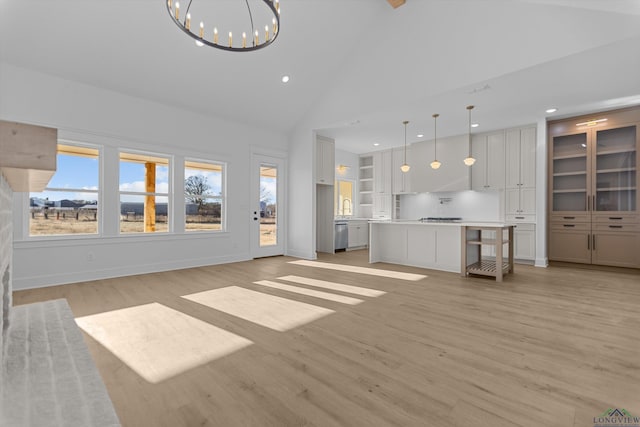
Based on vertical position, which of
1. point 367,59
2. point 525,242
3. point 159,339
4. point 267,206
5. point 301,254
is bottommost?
point 159,339

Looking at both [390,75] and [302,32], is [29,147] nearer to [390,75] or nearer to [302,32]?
[302,32]

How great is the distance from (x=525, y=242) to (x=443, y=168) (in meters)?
2.33

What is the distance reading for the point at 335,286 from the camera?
424 centimetres

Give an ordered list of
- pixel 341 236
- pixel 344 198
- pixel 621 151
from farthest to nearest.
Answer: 1. pixel 344 198
2. pixel 341 236
3. pixel 621 151

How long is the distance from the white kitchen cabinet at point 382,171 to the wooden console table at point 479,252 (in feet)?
11.8

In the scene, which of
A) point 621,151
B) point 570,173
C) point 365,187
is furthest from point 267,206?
point 621,151

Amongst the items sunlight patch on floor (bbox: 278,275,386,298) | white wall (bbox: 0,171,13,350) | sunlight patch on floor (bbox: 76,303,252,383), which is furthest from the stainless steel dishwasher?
white wall (bbox: 0,171,13,350)

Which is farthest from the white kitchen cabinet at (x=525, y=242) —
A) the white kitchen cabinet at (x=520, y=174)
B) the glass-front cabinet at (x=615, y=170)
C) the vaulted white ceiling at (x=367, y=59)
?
the vaulted white ceiling at (x=367, y=59)

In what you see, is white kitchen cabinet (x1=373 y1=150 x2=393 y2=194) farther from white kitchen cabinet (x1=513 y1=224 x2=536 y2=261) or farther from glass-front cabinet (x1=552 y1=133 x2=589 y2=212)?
glass-front cabinet (x1=552 y1=133 x2=589 y2=212)

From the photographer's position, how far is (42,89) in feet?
13.7

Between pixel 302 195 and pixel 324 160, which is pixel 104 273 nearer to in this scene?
pixel 302 195

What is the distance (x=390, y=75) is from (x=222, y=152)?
348 centimetres

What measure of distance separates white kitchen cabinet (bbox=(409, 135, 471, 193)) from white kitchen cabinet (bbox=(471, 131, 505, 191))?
0.19 m

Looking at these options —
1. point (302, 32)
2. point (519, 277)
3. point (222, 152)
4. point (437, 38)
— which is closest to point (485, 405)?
point (519, 277)
